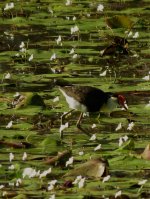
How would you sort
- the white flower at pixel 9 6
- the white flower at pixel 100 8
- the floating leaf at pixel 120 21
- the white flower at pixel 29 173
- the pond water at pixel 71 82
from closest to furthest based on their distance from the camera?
the white flower at pixel 29 173 < the pond water at pixel 71 82 < the floating leaf at pixel 120 21 < the white flower at pixel 100 8 < the white flower at pixel 9 6

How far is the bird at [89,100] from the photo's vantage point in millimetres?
10453

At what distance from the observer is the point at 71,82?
39.2 ft

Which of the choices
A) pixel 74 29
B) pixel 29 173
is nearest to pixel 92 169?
pixel 29 173

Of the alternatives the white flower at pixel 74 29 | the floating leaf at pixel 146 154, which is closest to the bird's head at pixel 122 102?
the floating leaf at pixel 146 154

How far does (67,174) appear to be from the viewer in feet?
27.5

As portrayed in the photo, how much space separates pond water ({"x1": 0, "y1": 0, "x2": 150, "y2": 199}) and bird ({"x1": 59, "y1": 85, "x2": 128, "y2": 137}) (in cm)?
12

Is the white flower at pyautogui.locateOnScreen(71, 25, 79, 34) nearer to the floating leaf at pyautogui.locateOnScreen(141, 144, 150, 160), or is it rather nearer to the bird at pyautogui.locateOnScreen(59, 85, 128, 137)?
the bird at pyautogui.locateOnScreen(59, 85, 128, 137)

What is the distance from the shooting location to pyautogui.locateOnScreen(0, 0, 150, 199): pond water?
8.41 m

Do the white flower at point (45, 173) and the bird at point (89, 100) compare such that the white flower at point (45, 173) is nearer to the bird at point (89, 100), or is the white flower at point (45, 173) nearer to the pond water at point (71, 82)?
the pond water at point (71, 82)

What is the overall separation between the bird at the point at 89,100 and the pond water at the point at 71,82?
0.39ft

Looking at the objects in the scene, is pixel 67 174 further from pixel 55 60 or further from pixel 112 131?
pixel 55 60

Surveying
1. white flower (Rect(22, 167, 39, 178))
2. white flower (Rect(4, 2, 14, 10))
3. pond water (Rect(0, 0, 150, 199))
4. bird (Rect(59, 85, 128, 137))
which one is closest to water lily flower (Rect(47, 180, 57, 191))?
pond water (Rect(0, 0, 150, 199))

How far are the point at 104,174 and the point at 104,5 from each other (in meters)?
9.13

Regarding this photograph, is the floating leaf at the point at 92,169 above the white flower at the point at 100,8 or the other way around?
the other way around
